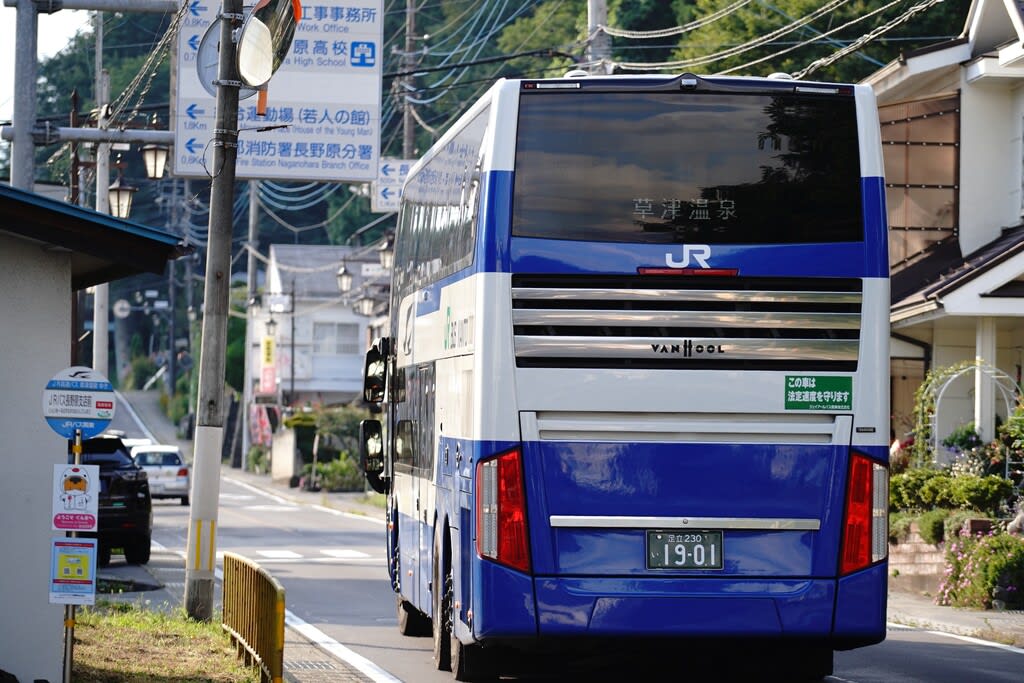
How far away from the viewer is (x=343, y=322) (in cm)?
8744

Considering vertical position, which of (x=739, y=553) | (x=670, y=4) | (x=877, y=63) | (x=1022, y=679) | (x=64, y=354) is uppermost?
(x=670, y=4)

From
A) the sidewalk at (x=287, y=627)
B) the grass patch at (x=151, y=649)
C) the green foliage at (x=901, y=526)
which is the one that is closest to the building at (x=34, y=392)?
the grass patch at (x=151, y=649)

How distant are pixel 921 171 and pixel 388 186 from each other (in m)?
11.5

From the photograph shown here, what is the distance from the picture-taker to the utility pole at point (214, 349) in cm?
1739

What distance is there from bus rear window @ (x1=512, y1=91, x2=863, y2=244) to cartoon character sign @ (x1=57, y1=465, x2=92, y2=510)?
11.5 ft

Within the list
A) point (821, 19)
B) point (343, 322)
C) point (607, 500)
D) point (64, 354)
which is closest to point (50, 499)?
point (64, 354)

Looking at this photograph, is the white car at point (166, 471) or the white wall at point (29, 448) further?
the white car at point (166, 471)

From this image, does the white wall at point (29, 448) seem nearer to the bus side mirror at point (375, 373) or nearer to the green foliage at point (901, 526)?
the bus side mirror at point (375, 373)

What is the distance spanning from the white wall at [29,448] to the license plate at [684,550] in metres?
4.41

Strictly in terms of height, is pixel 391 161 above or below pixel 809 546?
above

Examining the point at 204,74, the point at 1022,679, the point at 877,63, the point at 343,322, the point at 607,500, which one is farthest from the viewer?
the point at 343,322

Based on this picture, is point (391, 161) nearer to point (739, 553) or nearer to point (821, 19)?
point (821, 19)

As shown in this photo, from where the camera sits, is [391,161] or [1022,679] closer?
[1022,679]

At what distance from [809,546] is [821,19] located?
33.7 meters
